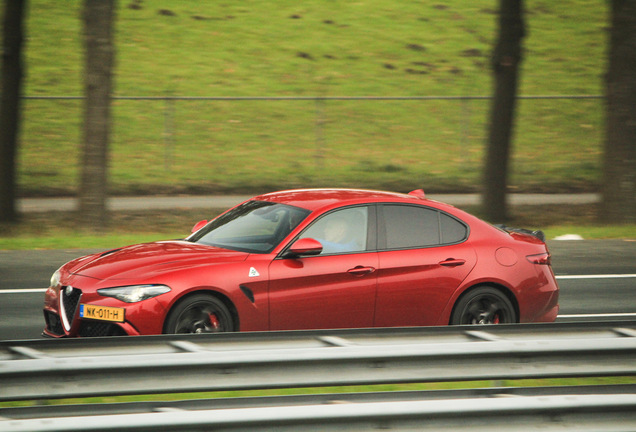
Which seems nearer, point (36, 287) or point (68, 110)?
point (36, 287)

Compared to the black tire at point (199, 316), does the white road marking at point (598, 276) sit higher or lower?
lower

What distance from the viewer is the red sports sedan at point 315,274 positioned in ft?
22.3

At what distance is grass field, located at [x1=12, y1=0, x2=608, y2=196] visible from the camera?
71.9ft

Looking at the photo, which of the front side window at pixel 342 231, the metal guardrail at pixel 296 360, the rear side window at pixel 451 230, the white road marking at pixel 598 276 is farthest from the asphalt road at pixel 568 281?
the metal guardrail at pixel 296 360

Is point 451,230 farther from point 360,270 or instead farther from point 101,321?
point 101,321

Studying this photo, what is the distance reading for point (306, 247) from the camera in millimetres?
7109

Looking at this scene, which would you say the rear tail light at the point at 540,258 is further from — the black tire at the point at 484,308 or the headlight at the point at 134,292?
the headlight at the point at 134,292

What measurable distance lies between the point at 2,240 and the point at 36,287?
11.3 ft

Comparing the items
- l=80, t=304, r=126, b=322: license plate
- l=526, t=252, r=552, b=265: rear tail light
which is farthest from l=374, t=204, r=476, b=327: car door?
l=80, t=304, r=126, b=322: license plate

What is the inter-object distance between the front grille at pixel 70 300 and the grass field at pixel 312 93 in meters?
13.4

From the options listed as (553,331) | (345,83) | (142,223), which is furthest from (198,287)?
(345,83)

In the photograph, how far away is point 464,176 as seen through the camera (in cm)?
2238

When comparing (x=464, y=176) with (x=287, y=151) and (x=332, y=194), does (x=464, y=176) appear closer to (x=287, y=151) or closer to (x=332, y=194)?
(x=287, y=151)

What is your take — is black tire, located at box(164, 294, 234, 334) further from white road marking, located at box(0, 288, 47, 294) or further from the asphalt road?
white road marking, located at box(0, 288, 47, 294)
